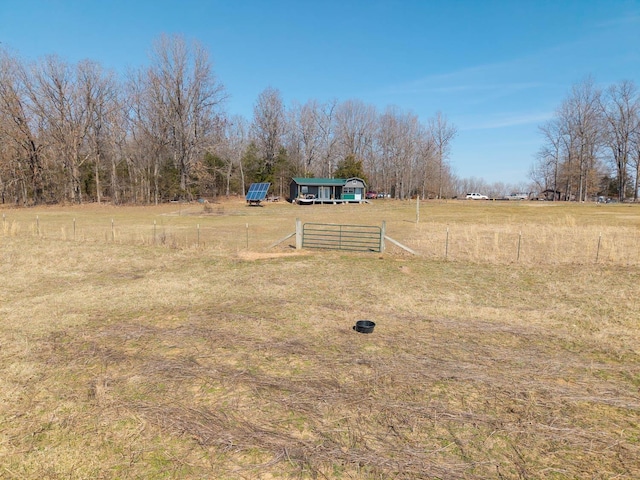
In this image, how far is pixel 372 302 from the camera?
7812mm

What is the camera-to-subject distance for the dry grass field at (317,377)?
3.13m

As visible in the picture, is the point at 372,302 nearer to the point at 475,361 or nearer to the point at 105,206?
the point at 475,361

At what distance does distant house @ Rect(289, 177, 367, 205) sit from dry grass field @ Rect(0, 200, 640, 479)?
38763 millimetres

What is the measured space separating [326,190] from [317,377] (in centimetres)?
4529

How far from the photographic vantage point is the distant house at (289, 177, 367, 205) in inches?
1880

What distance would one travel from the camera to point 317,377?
4508 mm

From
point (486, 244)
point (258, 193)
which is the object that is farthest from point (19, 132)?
point (486, 244)

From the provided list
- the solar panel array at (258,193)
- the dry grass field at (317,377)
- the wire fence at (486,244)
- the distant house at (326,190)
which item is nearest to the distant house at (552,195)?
the distant house at (326,190)

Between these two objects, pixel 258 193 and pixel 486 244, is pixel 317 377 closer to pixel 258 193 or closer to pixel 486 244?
pixel 486 244

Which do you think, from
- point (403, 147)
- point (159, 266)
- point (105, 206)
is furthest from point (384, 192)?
point (159, 266)

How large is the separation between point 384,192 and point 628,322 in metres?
65.5

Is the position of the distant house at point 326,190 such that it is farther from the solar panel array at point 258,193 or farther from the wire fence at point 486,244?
the wire fence at point 486,244

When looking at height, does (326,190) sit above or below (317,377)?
above

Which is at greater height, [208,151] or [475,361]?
[208,151]
